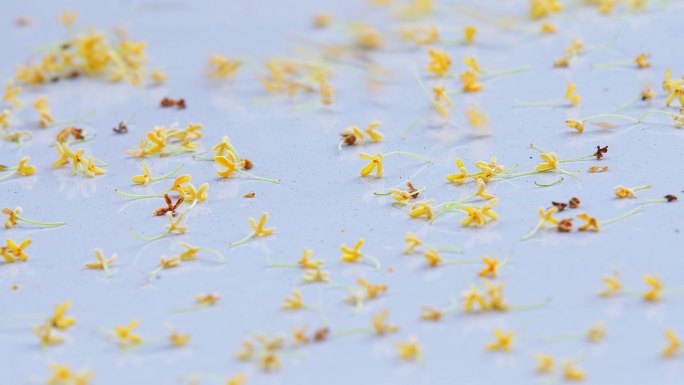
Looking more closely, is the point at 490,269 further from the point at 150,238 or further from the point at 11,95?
the point at 11,95

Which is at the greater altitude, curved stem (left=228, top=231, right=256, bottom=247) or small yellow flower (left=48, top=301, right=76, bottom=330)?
curved stem (left=228, top=231, right=256, bottom=247)

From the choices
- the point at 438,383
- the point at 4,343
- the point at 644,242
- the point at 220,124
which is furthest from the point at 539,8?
the point at 4,343

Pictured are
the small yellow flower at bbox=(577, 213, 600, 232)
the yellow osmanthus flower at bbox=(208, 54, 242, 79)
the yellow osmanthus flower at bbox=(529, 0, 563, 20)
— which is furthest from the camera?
the yellow osmanthus flower at bbox=(529, 0, 563, 20)

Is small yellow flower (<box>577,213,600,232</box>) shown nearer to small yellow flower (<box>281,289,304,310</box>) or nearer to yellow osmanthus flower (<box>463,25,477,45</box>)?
small yellow flower (<box>281,289,304,310</box>)

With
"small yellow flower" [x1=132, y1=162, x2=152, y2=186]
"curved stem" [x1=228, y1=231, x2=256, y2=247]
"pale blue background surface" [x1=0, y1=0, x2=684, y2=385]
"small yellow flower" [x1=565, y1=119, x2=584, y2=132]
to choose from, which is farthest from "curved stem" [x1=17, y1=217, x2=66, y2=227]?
"small yellow flower" [x1=565, y1=119, x2=584, y2=132]

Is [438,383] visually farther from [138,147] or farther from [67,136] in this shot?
[67,136]

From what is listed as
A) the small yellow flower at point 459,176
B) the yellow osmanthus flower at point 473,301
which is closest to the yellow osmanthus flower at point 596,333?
the yellow osmanthus flower at point 473,301
